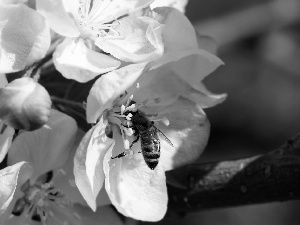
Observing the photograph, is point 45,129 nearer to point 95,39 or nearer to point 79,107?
point 79,107

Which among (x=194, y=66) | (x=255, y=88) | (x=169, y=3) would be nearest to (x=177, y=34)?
(x=194, y=66)

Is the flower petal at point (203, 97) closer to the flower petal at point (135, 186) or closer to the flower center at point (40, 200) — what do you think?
the flower petal at point (135, 186)

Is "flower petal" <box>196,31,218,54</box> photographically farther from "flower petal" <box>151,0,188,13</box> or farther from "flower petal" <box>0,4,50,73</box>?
"flower petal" <box>0,4,50,73</box>

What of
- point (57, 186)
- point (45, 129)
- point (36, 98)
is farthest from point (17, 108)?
point (57, 186)

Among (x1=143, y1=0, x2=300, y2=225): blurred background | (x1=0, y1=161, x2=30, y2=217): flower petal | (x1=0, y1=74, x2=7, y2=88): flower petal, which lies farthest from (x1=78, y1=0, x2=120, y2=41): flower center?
(x1=143, y1=0, x2=300, y2=225): blurred background

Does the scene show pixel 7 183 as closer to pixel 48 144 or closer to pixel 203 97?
pixel 48 144

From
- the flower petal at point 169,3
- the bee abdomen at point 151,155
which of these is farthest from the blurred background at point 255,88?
the bee abdomen at point 151,155
